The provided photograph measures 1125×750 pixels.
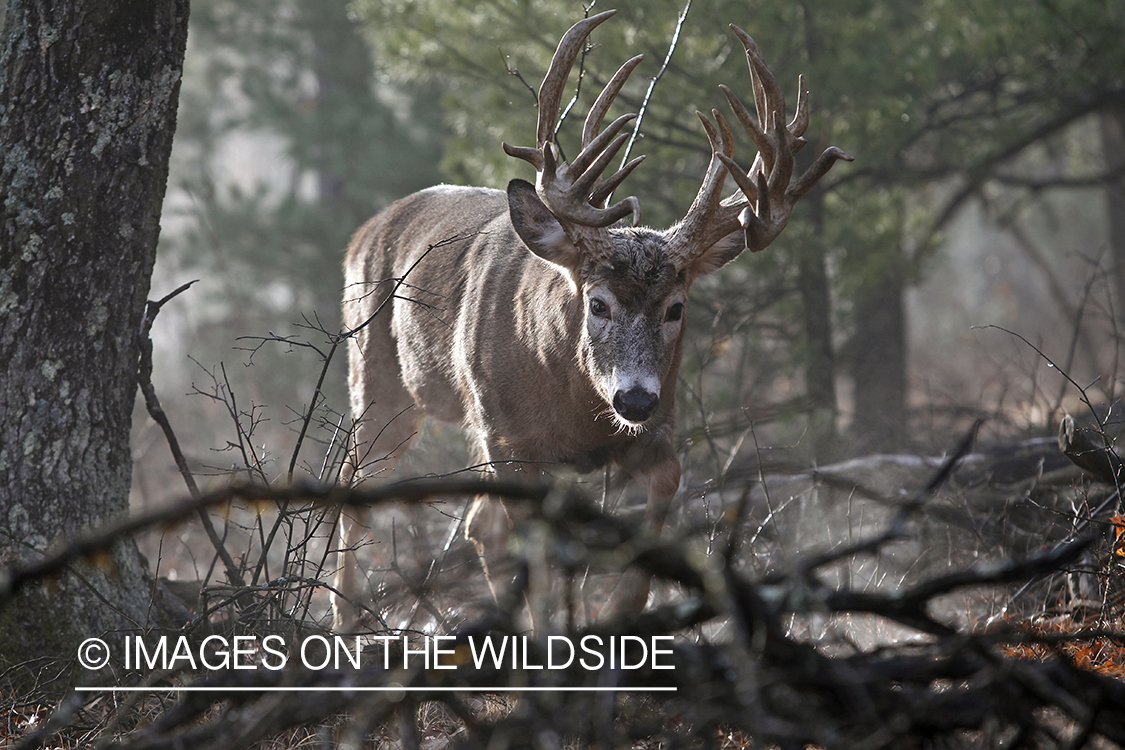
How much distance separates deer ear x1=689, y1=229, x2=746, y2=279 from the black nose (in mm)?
1029

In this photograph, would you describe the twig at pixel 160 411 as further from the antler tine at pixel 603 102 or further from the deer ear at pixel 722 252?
the deer ear at pixel 722 252

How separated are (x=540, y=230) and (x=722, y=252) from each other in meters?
1.00

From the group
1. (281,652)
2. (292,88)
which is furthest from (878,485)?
(292,88)

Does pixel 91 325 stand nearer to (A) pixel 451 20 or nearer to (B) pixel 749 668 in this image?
(B) pixel 749 668

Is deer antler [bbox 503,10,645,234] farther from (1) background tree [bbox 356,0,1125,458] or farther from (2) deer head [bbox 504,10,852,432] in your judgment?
(1) background tree [bbox 356,0,1125,458]

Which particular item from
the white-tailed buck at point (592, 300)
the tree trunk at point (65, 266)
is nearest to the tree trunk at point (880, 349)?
the white-tailed buck at point (592, 300)

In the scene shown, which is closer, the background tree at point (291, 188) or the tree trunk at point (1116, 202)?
the tree trunk at point (1116, 202)

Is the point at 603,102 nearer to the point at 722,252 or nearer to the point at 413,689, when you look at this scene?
the point at 722,252

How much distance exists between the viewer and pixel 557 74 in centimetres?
459

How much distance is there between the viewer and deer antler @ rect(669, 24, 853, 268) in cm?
439

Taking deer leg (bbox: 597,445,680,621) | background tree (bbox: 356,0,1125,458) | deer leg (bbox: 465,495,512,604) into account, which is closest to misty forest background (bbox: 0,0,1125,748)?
background tree (bbox: 356,0,1125,458)

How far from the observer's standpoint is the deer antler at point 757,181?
4.39 meters

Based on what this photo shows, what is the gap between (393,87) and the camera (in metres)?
14.5

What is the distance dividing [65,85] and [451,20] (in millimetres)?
4441
